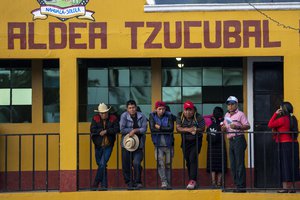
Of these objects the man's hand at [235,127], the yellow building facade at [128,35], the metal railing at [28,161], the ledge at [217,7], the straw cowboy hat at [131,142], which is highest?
the ledge at [217,7]

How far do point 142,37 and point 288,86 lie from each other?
8.82ft

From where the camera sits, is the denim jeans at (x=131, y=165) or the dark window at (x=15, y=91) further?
the dark window at (x=15, y=91)

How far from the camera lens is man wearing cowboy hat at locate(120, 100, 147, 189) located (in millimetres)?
12477

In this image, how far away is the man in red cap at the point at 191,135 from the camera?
12531mm

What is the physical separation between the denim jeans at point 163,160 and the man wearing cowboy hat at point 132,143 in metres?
0.31

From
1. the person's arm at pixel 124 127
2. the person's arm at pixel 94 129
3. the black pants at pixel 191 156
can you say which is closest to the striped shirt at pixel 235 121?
the black pants at pixel 191 156

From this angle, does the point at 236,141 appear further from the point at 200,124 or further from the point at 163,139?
the point at 163,139

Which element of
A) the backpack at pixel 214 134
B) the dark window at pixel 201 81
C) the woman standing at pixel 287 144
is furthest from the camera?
the dark window at pixel 201 81

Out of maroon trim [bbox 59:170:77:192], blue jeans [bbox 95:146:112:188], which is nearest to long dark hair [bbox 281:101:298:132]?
blue jeans [bbox 95:146:112:188]

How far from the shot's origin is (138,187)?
12609 mm

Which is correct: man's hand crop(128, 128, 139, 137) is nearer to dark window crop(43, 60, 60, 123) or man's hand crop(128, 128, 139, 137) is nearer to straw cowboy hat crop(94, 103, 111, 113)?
straw cowboy hat crop(94, 103, 111, 113)

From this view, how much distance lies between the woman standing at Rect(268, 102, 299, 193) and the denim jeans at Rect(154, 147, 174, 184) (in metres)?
1.82

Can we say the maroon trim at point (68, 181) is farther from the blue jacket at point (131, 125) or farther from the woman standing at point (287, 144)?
the woman standing at point (287, 144)

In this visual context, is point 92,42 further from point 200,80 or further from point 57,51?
point 200,80
